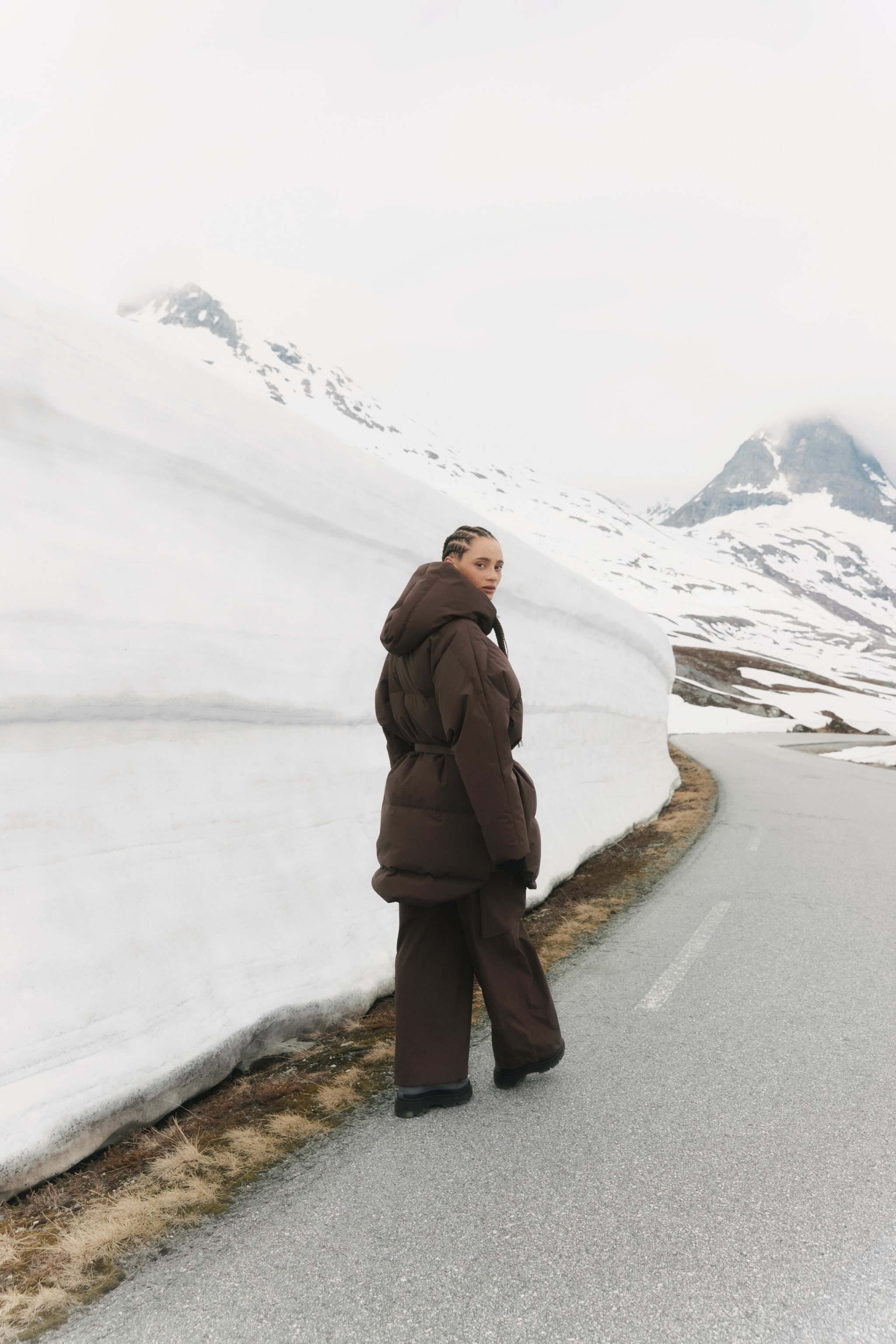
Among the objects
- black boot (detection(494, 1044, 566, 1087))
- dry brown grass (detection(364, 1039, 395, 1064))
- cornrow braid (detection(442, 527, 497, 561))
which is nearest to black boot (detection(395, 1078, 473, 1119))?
black boot (detection(494, 1044, 566, 1087))

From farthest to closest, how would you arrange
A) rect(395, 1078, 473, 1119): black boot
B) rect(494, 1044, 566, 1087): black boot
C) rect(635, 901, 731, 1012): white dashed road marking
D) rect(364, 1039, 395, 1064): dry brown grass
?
rect(635, 901, 731, 1012): white dashed road marking → rect(364, 1039, 395, 1064): dry brown grass → rect(494, 1044, 566, 1087): black boot → rect(395, 1078, 473, 1119): black boot

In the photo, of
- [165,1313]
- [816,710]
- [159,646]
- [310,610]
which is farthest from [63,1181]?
[816,710]

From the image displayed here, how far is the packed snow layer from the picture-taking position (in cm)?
1906

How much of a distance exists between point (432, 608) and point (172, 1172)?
6.17ft

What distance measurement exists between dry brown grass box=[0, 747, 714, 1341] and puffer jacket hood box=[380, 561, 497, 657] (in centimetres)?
163

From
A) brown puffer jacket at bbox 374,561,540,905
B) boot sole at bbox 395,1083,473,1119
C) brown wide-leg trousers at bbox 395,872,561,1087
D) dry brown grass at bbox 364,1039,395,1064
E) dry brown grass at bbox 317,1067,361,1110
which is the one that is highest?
brown puffer jacket at bbox 374,561,540,905

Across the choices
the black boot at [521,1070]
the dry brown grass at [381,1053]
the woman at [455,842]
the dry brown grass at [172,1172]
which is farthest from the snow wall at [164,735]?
the black boot at [521,1070]

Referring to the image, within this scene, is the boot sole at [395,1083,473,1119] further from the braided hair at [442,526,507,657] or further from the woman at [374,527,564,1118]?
the braided hair at [442,526,507,657]

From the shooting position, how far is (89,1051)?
2.42 metres

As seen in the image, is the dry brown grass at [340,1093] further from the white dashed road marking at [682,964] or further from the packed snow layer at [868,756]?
the packed snow layer at [868,756]

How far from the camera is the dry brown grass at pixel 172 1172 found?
5.93 ft

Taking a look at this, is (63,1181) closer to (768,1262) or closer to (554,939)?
(768,1262)

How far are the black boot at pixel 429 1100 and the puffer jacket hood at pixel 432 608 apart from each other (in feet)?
4.96

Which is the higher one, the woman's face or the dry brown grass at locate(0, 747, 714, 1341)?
the woman's face
